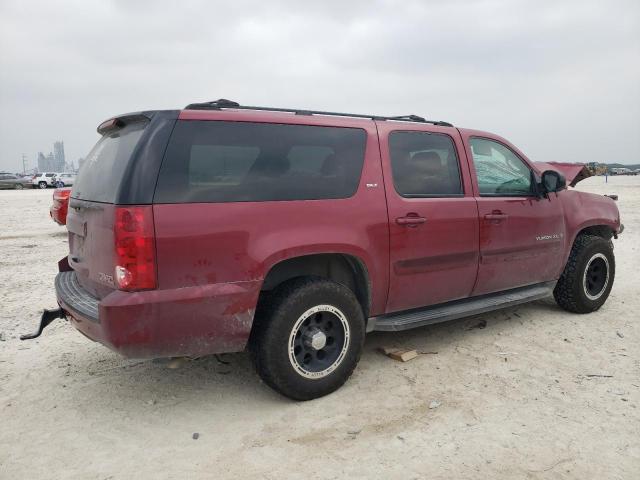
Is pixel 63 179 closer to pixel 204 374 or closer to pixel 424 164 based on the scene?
pixel 204 374

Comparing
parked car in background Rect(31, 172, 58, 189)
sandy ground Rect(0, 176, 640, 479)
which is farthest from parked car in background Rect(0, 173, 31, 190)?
sandy ground Rect(0, 176, 640, 479)

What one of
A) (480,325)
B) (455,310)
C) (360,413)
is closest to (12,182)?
(480,325)

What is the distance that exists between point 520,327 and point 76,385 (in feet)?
12.6

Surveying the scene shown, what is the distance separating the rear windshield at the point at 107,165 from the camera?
9.76ft

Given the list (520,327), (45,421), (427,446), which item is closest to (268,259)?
(427,446)

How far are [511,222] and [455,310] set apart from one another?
987 mm

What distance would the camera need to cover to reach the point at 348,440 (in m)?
2.90

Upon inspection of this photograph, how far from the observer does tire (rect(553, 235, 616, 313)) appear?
5109mm

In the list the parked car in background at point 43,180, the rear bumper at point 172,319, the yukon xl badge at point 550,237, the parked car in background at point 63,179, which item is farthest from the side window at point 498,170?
the parked car in background at point 43,180

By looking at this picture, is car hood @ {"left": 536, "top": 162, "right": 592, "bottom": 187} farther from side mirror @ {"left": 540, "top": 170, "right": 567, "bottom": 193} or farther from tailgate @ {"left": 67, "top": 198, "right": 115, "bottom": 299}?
tailgate @ {"left": 67, "top": 198, "right": 115, "bottom": 299}

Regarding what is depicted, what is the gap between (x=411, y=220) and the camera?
3756 millimetres

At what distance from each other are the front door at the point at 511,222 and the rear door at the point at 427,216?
16cm

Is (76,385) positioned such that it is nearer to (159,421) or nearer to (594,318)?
(159,421)

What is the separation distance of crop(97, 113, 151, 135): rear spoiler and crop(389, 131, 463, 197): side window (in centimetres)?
177
